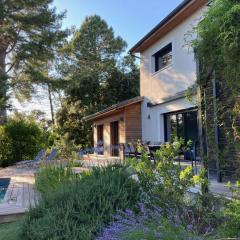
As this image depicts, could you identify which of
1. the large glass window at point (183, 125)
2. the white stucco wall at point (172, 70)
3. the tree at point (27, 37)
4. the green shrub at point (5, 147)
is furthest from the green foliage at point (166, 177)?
the tree at point (27, 37)

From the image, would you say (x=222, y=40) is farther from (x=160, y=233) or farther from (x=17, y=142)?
(x=17, y=142)

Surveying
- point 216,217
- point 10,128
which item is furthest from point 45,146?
point 216,217

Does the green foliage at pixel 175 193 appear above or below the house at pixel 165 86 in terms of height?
below

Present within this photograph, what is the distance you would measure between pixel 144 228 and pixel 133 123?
16.7 m

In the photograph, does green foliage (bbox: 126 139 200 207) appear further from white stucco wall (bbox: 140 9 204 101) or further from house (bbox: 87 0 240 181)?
white stucco wall (bbox: 140 9 204 101)

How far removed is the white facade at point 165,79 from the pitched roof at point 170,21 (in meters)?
0.18

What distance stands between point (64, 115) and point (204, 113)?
28.1 meters

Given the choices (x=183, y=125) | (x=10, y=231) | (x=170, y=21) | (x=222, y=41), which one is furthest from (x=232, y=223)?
(x=170, y=21)

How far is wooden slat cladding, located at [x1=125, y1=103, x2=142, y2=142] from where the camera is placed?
20.5 meters

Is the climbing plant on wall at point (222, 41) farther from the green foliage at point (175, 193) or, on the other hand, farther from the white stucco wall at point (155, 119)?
the white stucco wall at point (155, 119)

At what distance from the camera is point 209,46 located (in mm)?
4738

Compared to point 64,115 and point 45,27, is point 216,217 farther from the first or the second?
point 64,115

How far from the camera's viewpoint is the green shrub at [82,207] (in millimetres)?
4664

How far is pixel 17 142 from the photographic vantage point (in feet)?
67.5
